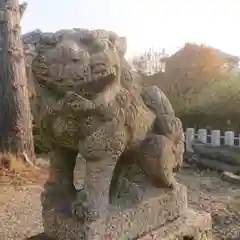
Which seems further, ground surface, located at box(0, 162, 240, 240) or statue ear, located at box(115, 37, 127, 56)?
ground surface, located at box(0, 162, 240, 240)

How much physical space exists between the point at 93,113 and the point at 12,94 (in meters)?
5.37

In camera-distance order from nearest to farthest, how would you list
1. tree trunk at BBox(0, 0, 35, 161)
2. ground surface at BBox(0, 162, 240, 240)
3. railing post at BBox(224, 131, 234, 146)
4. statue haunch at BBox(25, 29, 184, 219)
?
1. statue haunch at BBox(25, 29, 184, 219)
2. ground surface at BBox(0, 162, 240, 240)
3. tree trunk at BBox(0, 0, 35, 161)
4. railing post at BBox(224, 131, 234, 146)

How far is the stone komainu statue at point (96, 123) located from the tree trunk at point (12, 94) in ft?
16.4

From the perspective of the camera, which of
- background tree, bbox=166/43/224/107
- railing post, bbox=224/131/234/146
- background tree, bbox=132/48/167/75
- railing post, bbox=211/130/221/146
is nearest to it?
railing post, bbox=224/131/234/146

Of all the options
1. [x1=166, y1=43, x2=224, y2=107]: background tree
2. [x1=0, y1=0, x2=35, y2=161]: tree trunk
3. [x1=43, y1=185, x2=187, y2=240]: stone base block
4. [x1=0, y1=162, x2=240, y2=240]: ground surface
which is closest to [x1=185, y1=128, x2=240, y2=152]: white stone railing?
[x1=0, y1=162, x2=240, y2=240]: ground surface

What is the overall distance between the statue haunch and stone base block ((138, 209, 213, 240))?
29 cm

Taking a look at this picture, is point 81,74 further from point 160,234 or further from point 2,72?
point 2,72

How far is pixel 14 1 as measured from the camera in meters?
6.56

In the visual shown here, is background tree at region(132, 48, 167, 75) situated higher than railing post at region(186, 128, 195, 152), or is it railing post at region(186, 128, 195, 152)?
background tree at region(132, 48, 167, 75)

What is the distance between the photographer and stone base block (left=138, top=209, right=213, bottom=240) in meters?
1.83

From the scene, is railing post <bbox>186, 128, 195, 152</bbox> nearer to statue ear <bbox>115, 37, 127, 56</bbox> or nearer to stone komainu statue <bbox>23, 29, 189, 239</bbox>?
stone komainu statue <bbox>23, 29, 189, 239</bbox>

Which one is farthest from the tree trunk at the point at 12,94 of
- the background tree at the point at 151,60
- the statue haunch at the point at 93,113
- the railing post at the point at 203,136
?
the background tree at the point at 151,60

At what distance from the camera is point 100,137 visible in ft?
5.17

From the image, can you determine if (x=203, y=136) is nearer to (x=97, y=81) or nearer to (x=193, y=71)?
(x=193, y=71)
